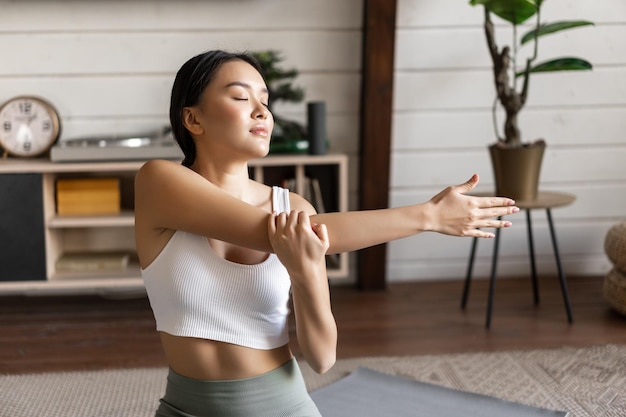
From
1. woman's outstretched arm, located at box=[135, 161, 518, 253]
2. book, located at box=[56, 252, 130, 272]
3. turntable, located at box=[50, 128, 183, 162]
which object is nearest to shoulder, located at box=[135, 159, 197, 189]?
woman's outstretched arm, located at box=[135, 161, 518, 253]

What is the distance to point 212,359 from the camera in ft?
4.65

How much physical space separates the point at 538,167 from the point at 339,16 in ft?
3.26

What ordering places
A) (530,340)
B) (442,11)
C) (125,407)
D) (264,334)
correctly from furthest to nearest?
(442,11) → (530,340) → (125,407) → (264,334)

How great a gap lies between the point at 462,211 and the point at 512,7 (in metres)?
1.65

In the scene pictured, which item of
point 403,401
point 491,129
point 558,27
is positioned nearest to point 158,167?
point 403,401

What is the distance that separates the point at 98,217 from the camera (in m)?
3.12

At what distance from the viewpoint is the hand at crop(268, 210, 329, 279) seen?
1.26m

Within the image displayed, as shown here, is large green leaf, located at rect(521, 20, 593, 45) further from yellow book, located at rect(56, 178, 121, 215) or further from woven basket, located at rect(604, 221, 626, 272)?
yellow book, located at rect(56, 178, 121, 215)

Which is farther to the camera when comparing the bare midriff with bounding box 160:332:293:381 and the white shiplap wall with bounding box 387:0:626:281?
the white shiplap wall with bounding box 387:0:626:281

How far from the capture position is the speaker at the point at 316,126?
311 centimetres

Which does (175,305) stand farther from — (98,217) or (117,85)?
(117,85)

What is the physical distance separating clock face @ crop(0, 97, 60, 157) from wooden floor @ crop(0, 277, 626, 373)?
2.09ft

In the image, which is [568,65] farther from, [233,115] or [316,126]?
[233,115]

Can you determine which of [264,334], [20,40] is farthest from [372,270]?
[264,334]
